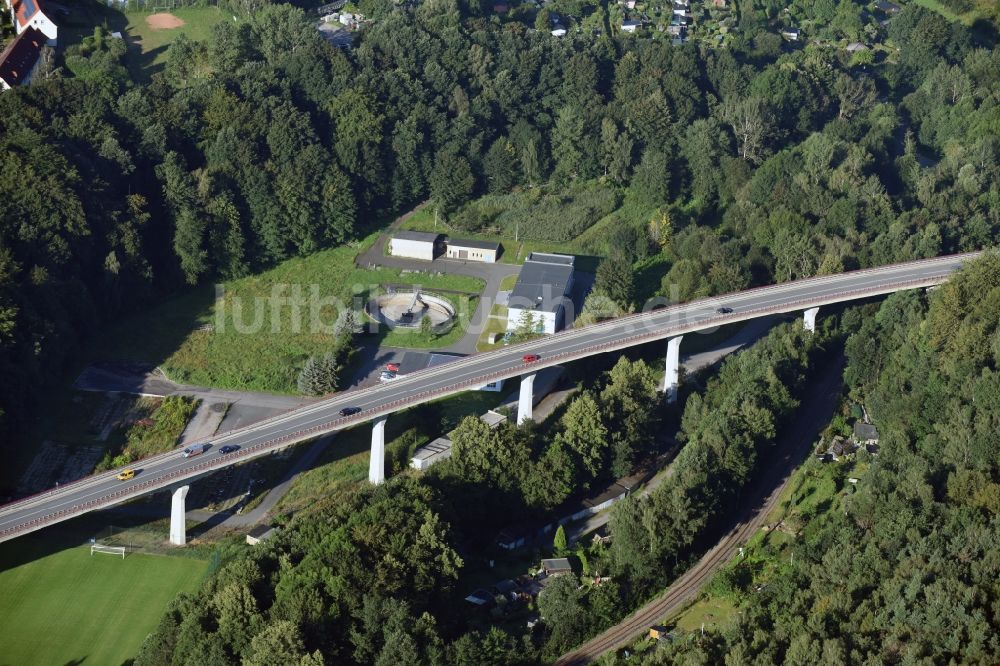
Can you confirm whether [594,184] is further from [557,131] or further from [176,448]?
[176,448]

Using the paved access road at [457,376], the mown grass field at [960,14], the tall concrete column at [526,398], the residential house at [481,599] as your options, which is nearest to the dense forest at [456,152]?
the paved access road at [457,376]

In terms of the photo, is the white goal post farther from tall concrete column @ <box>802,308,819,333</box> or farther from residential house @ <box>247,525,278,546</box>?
tall concrete column @ <box>802,308,819,333</box>

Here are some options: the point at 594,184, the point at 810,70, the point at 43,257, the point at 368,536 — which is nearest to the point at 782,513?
the point at 368,536

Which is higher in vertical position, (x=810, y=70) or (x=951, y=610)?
(x=810, y=70)

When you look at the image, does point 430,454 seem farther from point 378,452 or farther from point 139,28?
point 139,28

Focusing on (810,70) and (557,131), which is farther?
(810,70)

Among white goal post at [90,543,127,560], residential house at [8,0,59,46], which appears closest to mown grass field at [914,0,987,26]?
residential house at [8,0,59,46]
